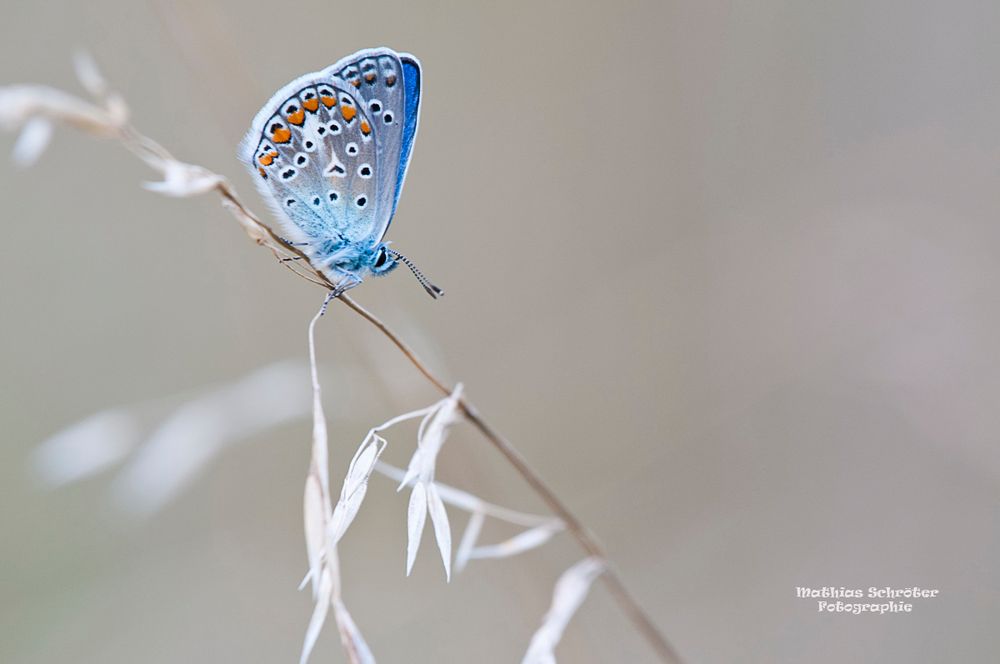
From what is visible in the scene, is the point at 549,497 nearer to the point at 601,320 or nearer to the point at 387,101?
the point at 387,101

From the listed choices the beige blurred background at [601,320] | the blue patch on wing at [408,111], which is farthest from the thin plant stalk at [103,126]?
the beige blurred background at [601,320]

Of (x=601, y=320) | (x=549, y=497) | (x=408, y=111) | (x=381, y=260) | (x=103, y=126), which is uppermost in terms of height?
(x=103, y=126)

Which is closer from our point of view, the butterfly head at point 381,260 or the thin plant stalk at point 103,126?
the thin plant stalk at point 103,126

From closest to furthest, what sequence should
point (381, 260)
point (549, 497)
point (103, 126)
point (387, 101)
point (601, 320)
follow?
point (103, 126)
point (549, 497)
point (387, 101)
point (381, 260)
point (601, 320)

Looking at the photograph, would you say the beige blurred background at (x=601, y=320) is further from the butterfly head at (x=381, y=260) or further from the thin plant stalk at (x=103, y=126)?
the thin plant stalk at (x=103, y=126)

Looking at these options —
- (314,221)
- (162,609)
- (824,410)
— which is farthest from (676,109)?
(162,609)

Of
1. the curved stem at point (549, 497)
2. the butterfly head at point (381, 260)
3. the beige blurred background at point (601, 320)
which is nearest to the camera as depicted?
the curved stem at point (549, 497)

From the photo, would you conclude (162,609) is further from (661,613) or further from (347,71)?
(347,71)

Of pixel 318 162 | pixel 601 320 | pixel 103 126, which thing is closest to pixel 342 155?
pixel 318 162
